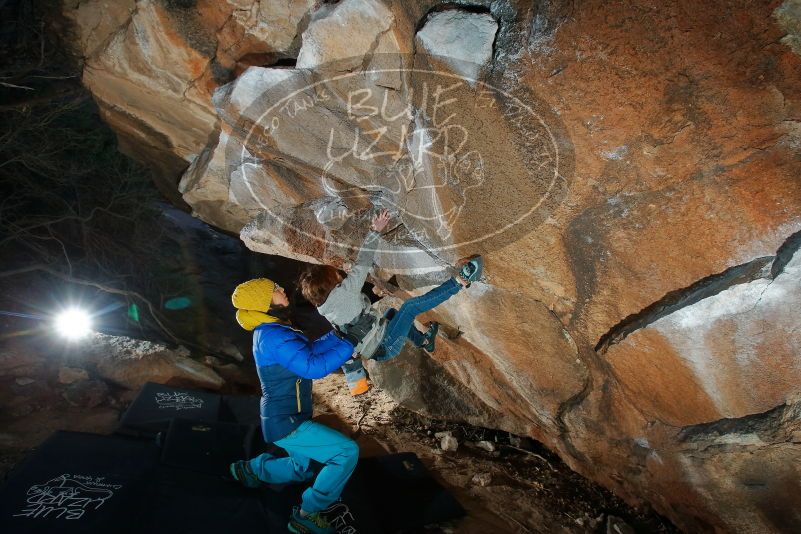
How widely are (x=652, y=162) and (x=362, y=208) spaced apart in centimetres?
297

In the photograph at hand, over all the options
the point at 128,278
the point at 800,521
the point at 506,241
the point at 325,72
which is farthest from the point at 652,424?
the point at 128,278

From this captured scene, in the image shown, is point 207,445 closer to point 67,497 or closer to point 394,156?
point 67,497

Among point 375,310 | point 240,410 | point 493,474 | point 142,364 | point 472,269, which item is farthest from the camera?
point 142,364

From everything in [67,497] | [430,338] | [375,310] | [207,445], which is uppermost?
[375,310]

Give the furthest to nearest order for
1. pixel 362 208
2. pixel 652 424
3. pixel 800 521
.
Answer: pixel 362 208 < pixel 652 424 < pixel 800 521

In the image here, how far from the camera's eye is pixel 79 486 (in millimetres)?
3109

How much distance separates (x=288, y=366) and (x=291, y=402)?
0.40m

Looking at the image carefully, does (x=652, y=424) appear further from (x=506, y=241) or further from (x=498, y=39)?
(x=498, y=39)

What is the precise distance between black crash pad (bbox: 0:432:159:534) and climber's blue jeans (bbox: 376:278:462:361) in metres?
2.09

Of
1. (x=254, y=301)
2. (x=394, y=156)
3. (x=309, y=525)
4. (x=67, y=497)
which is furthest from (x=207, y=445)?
(x=394, y=156)

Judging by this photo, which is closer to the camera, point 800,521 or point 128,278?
point 800,521

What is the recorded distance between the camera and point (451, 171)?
3119mm

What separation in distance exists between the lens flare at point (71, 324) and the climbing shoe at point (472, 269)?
18.0 feet

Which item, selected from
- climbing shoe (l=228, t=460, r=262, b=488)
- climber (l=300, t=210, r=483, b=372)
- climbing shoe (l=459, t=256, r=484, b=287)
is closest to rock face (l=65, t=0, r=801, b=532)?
climbing shoe (l=459, t=256, r=484, b=287)
